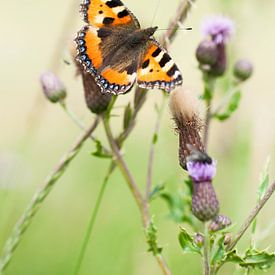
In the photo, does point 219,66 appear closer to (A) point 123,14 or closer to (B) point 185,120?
(A) point 123,14

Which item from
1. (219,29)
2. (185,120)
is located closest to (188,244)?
(185,120)

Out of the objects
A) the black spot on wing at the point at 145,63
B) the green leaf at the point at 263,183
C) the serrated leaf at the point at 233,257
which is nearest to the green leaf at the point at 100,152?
the black spot on wing at the point at 145,63

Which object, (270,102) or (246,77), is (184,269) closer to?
(246,77)

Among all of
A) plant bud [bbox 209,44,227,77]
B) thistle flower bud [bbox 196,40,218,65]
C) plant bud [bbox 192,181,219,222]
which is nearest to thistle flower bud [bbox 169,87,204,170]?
plant bud [bbox 192,181,219,222]

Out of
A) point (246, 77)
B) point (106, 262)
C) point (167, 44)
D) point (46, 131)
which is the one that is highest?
point (167, 44)

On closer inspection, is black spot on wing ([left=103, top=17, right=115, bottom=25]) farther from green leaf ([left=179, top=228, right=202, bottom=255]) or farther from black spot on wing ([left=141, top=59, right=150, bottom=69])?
green leaf ([left=179, top=228, right=202, bottom=255])

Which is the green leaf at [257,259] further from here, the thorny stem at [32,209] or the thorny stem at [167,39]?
the thorny stem at [32,209]

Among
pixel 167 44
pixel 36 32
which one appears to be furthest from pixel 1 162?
pixel 36 32
